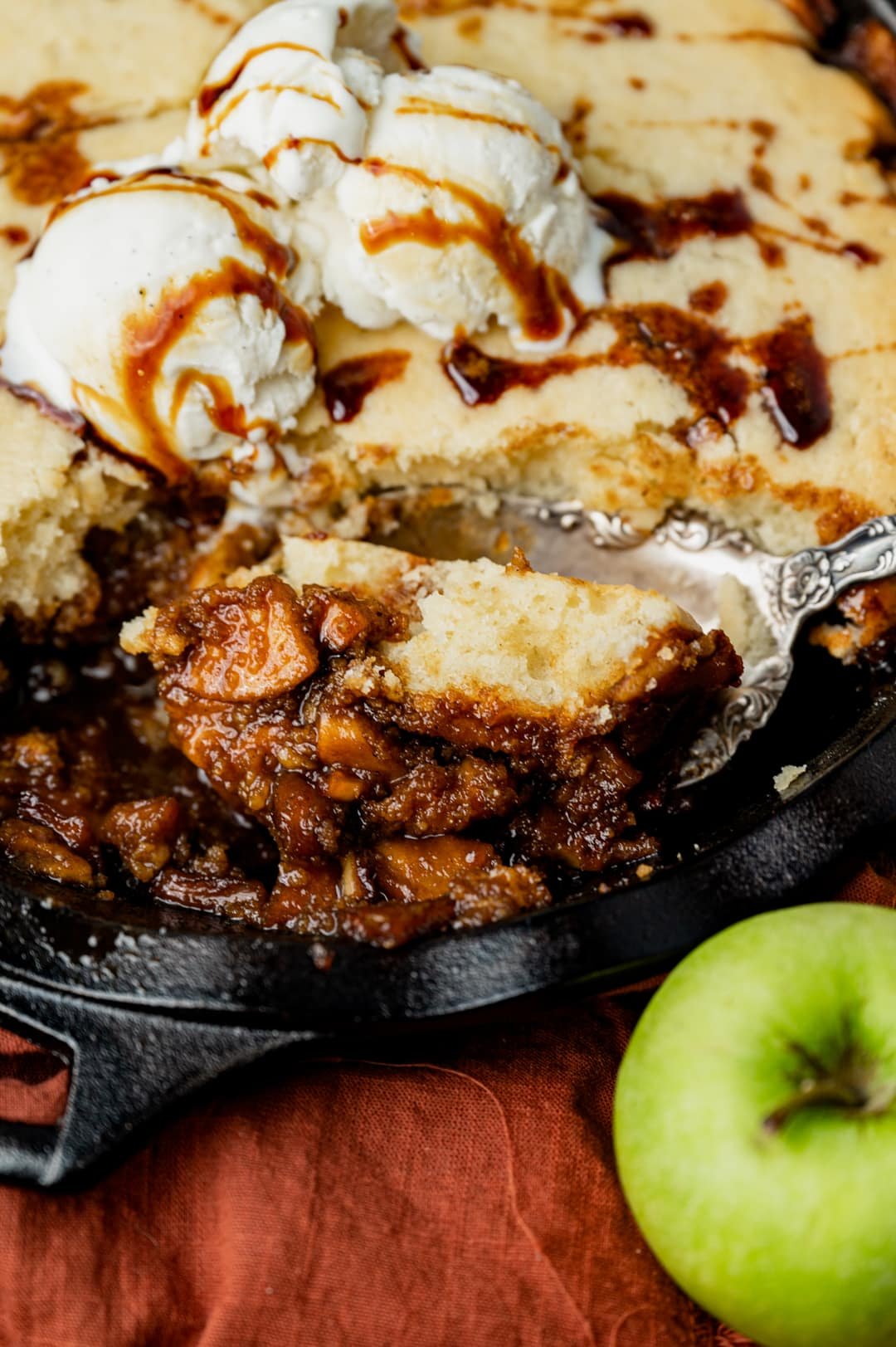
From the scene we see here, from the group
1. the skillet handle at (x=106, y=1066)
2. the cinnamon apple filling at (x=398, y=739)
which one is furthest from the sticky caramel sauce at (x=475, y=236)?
the skillet handle at (x=106, y=1066)

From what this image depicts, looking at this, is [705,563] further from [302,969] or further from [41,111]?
[41,111]

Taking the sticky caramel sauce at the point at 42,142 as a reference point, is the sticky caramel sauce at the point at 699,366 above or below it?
below

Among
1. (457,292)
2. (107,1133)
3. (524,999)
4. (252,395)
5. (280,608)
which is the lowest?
(107,1133)

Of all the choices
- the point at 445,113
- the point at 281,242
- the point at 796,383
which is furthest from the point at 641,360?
the point at 281,242

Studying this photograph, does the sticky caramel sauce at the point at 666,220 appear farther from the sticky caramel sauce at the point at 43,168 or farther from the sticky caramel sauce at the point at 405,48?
the sticky caramel sauce at the point at 43,168

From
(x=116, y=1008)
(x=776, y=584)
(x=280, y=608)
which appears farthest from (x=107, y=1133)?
(x=776, y=584)

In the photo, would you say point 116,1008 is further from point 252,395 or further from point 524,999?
point 252,395
